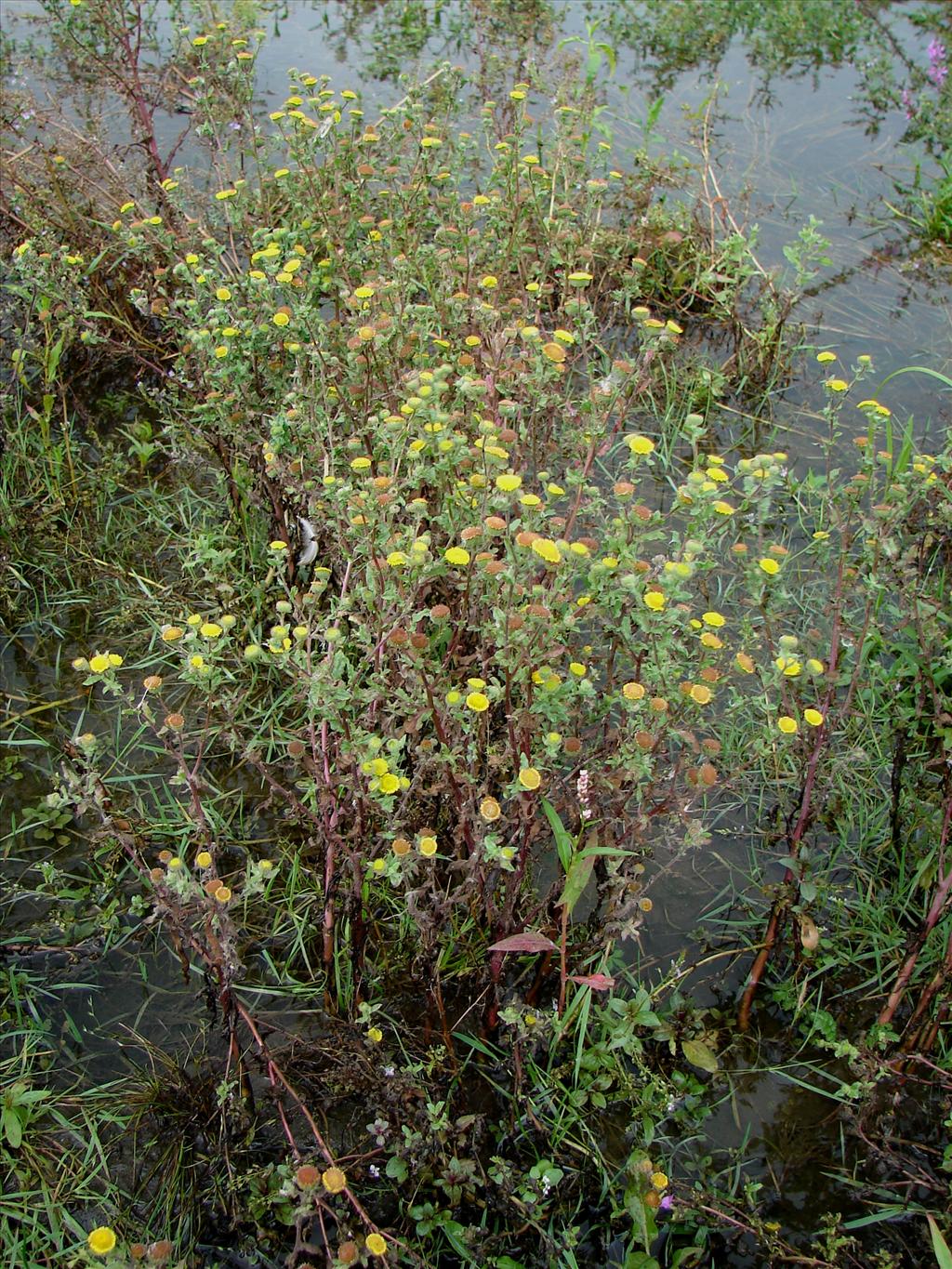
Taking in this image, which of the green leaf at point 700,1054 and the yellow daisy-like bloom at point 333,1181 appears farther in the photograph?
the green leaf at point 700,1054

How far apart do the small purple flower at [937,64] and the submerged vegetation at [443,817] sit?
159 inches

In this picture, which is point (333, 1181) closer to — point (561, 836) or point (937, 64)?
point (561, 836)

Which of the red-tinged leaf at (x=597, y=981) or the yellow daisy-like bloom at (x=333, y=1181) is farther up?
the red-tinged leaf at (x=597, y=981)

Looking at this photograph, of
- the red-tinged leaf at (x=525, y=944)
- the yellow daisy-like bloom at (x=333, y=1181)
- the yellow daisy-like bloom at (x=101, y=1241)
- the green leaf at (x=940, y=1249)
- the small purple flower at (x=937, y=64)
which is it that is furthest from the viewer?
the small purple flower at (x=937, y=64)

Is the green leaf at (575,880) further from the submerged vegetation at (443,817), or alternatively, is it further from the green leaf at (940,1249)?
the green leaf at (940,1249)

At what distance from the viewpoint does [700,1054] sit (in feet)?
7.54

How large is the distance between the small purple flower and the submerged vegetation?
4.04m

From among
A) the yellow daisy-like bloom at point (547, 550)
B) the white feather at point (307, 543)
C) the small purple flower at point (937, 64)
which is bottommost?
the white feather at point (307, 543)

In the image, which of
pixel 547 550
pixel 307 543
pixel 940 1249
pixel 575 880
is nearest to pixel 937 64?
pixel 307 543

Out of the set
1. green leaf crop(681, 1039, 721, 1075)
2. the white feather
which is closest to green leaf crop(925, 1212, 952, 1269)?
green leaf crop(681, 1039, 721, 1075)

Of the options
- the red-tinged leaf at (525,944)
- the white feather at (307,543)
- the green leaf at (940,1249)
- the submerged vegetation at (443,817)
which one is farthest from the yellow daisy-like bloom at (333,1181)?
the white feather at (307,543)

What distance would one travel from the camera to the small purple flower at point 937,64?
6.21 metres

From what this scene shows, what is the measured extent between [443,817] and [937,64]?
631 centimetres

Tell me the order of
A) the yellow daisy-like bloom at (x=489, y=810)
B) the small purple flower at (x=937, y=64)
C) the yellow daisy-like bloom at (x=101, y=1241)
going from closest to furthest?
the yellow daisy-like bloom at (x=101, y=1241), the yellow daisy-like bloom at (x=489, y=810), the small purple flower at (x=937, y=64)
